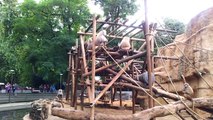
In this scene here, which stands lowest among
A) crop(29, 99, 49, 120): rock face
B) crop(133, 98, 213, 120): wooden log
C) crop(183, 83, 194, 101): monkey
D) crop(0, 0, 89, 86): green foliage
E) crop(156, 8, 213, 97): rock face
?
crop(29, 99, 49, 120): rock face

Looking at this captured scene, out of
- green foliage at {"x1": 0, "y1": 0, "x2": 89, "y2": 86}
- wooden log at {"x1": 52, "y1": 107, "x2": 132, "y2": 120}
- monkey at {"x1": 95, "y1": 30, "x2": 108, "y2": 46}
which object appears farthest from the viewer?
green foliage at {"x1": 0, "y1": 0, "x2": 89, "y2": 86}

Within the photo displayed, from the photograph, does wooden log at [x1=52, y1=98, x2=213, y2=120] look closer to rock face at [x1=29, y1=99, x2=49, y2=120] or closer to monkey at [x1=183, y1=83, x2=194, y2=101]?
monkey at [x1=183, y1=83, x2=194, y2=101]

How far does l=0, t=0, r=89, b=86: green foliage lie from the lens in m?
34.7

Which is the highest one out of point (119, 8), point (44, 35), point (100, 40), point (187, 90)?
point (119, 8)

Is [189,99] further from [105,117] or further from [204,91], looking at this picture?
[204,91]

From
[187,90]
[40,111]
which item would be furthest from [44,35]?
[187,90]

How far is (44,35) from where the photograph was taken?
119 ft

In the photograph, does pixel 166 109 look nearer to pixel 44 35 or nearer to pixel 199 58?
pixel 199 58

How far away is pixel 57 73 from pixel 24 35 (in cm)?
715

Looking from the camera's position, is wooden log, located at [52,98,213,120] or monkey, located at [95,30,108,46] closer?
wooden log, located at [52,98,213,120]

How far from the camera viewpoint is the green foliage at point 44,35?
3466cm

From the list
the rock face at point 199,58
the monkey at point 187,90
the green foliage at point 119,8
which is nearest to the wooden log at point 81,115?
the monkey at point 187,90

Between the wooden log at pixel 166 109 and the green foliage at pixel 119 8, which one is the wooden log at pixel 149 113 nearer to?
the wooden log at pixel 166 109

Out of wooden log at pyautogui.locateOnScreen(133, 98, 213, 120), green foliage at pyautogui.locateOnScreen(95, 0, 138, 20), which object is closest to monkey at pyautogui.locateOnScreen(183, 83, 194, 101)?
wooden log at pyautogui.locateOnScreen(133, 98, 213, 120)
